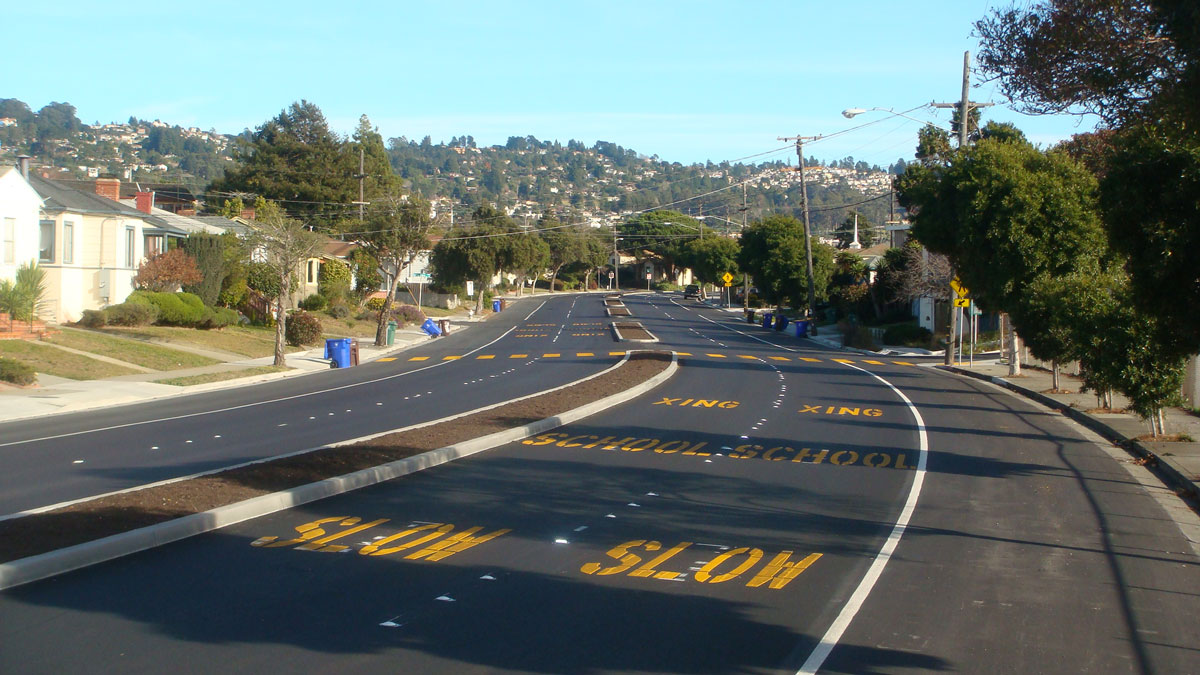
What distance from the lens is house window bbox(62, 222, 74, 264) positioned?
3912 cm

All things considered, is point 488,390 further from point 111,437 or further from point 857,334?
point 857,334

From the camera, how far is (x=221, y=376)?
30906 millimetres

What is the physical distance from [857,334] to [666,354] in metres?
15.8

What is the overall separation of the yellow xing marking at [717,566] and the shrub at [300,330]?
36526mm

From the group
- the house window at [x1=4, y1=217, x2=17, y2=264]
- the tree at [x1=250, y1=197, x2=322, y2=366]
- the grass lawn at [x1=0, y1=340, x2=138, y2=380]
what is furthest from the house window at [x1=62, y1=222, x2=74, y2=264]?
the grass lawn at [x1=0, y1=340, x2=138, y2=380]

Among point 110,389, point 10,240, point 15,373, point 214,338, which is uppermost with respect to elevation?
point 10,240

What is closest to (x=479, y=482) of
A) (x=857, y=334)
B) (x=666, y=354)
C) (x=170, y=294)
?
(x=666, y=354)

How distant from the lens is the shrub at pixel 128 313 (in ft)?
124

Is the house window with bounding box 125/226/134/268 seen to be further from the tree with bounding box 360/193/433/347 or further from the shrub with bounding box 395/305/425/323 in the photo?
the shrub with bounding box 395/305/425/323

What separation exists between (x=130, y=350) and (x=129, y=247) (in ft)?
37.1

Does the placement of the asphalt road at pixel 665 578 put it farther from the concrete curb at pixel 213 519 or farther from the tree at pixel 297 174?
the tree at pixel 297 174

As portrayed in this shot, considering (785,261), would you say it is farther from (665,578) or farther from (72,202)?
(665,578)

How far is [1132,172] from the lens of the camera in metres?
9.52

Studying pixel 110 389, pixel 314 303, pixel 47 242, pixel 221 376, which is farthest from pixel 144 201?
pixel 110 389
